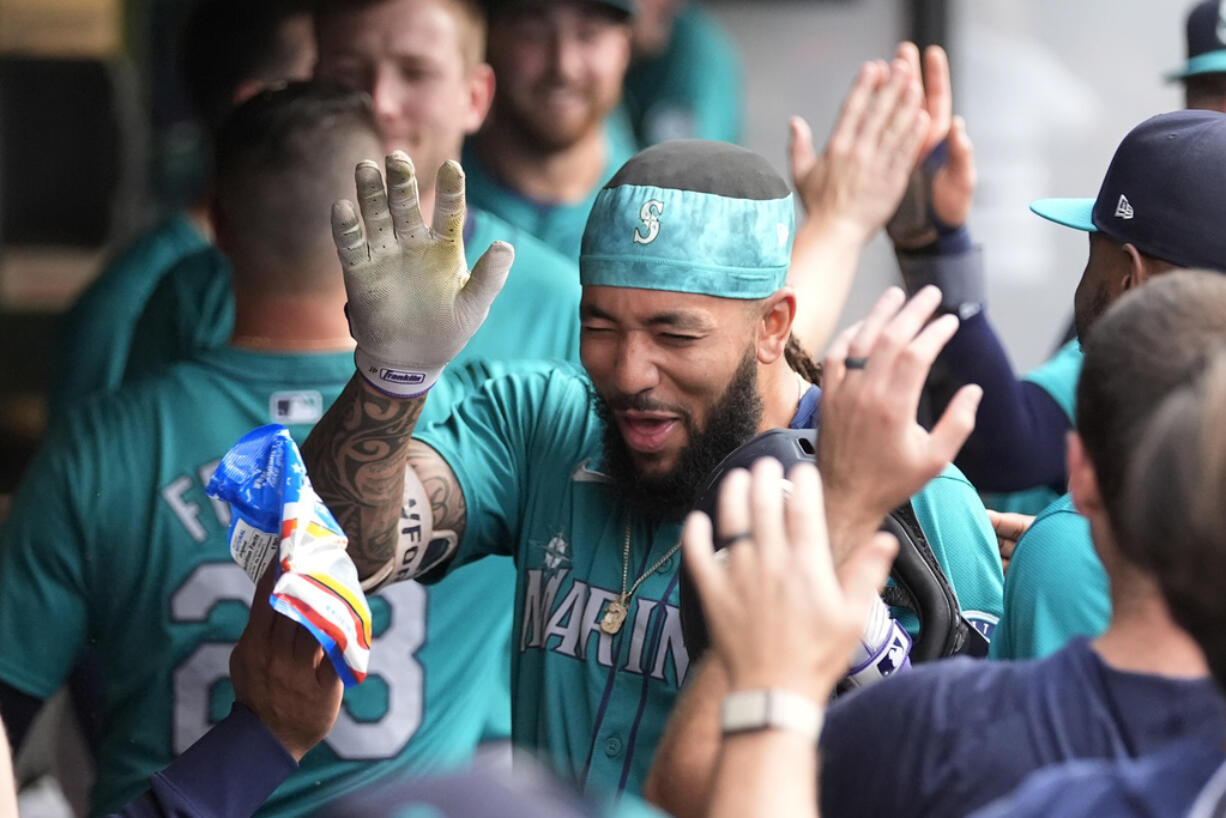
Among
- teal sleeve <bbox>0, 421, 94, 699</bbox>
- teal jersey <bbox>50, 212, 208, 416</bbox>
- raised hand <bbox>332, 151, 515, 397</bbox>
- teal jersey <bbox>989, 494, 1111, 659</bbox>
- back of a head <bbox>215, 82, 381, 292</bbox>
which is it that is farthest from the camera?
teal jersey <bbox>50, 212, 208, 416</bbox>

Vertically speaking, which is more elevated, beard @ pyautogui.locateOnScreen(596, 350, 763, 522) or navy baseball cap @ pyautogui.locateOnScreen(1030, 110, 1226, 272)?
navy baseball cap @ pyautogui.locateOnScreen(1030, 110, 1226, 272)

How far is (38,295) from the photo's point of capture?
7.44 m

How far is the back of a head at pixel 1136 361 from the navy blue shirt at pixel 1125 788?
0.66 ft

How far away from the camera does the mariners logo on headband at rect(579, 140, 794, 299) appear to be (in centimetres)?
258

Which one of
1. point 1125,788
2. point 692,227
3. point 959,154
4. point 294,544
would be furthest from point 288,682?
point 959,154

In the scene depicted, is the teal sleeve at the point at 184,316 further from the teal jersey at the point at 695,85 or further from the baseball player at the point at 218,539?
the teal jersey at the point at 695,85

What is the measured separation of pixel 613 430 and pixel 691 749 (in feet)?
2.99

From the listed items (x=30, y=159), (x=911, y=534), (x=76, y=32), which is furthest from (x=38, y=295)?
(x=911, y=534)

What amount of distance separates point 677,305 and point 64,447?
121 cm

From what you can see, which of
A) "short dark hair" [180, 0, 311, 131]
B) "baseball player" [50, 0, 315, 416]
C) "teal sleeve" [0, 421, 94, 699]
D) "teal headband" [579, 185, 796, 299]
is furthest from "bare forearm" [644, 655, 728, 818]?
"short dark hair" [180, 0, 311, 131]

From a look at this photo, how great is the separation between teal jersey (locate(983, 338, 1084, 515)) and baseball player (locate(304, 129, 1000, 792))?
2.76 feet

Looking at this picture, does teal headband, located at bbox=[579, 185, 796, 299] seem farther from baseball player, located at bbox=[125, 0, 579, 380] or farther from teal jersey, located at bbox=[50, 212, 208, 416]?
teal jersey, located at bbox=[50, 212, 208, 416]

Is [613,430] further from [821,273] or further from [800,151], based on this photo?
[800,151]

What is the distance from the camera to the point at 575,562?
104 inches
